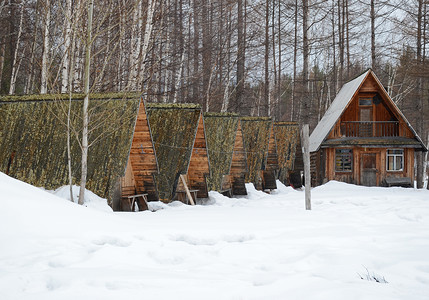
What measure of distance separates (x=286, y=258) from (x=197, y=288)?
205 centimetres

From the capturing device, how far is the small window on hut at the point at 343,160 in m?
25.5

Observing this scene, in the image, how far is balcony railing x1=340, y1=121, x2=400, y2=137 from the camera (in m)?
25.1

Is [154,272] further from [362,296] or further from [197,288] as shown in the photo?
[362,296]

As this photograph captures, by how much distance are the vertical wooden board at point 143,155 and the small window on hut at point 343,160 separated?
50.8 feet

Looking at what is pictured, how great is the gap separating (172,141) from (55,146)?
396cm

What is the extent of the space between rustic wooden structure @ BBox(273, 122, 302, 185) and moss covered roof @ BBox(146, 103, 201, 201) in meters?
12.4

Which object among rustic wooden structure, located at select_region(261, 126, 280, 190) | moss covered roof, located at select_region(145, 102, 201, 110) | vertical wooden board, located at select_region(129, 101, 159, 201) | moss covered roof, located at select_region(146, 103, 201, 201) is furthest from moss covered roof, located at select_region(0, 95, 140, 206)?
rustic wooden structure, located at select_region(261, 126, 280, 190)

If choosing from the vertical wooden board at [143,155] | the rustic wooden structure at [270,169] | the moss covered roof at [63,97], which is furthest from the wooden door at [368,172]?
the moss covered roof at [63,97]

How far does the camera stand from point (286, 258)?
5625 millimetres

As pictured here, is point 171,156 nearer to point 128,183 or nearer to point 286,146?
point 128,183

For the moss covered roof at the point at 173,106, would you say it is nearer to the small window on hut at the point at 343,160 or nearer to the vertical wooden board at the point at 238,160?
the vertical wooden board at the point at 238,160

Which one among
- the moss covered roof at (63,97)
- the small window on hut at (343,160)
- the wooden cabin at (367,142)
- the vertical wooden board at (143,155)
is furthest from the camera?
the small window on hut at (343,160)

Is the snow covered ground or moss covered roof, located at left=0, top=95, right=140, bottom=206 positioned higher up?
moss covered roof, located at left=0, top=95, right=140, bottom=206

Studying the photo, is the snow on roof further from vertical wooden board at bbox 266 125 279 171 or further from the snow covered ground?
the snow covered ground
